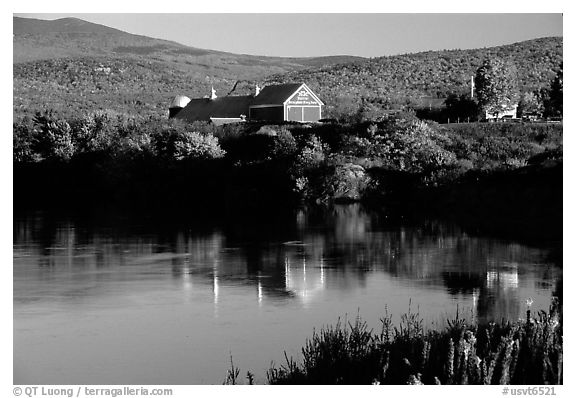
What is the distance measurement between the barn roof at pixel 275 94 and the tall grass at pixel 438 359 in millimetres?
47096

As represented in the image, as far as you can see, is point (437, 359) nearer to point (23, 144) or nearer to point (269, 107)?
point (23, 144)

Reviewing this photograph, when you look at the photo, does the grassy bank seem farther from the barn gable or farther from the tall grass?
the barn gable

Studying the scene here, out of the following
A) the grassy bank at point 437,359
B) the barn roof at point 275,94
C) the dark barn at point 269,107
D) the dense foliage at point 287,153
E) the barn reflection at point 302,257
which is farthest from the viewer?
the barn roof at point 275,94

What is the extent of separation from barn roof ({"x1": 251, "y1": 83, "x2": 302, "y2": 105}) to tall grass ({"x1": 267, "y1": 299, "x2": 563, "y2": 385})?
47.1 m

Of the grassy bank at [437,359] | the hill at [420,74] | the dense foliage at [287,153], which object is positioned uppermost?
the hill at [420,74]

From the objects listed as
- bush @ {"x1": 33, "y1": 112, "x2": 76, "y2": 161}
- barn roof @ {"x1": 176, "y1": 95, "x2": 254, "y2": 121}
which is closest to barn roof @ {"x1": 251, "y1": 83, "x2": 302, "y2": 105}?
barn roof @ {"x1": 176, "y1": 95, "x2": 254, "y2": 121}

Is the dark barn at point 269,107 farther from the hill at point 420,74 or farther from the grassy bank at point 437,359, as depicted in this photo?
the grassy bank at point 437,359

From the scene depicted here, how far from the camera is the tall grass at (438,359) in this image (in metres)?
12.4

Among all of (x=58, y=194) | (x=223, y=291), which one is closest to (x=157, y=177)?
(x=58, y=194)

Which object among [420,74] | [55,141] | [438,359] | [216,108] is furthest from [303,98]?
[438,359]

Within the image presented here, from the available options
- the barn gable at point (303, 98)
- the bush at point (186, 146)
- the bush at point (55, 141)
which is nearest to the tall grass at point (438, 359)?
the bush at point (186, 146)

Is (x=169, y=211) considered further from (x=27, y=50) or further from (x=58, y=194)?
(x=27, y=50)

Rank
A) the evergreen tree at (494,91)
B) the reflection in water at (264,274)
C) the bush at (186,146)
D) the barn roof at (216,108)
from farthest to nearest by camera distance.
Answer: the barn roof at (216,108)
the evergreen tree at (494,91)
the bush at (186,146)
the reflection in water at (264,274)

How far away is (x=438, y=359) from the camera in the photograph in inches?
Result: 544
